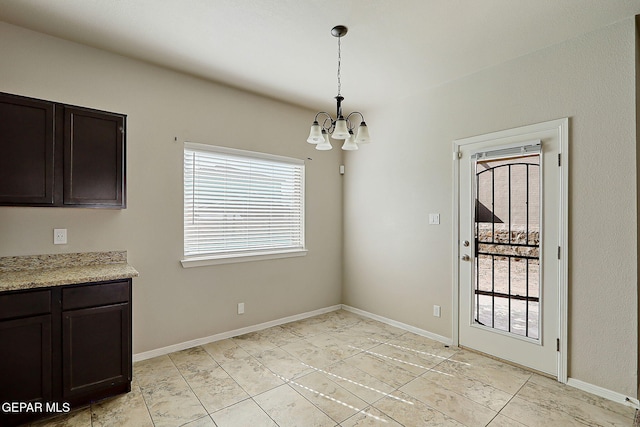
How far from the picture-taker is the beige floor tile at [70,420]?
216 centimetres

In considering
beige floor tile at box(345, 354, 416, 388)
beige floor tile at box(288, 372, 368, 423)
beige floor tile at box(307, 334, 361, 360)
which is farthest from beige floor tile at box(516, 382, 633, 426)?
beige floor tile at box(307, 334, 361, 360)

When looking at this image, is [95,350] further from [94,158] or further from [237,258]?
[237,258]

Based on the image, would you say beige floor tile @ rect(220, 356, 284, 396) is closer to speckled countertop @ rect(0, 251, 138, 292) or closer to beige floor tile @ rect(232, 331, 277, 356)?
beige floor tile @ rect(232, 331, 277, 356)

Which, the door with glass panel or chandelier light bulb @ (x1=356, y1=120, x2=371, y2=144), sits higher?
chandelier light bulb @ (x1=356, y1=120, x2=371, y2=144)

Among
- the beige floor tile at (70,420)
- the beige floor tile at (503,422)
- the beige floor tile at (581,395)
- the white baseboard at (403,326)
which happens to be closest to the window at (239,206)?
the white baseboard at (403,326)

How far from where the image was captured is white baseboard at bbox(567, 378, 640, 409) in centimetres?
237

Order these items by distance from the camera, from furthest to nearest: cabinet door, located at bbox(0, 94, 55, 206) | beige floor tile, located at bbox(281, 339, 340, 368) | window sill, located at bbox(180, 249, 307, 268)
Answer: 1. window sill, located at bbox(180, 249, 307, 268)
2. beige floor tile, located at bbox(281, 339, 340, 368)
3. cabinet door, located at bbox(0, 94, 55, 206)

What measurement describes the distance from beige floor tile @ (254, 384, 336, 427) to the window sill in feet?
5.03

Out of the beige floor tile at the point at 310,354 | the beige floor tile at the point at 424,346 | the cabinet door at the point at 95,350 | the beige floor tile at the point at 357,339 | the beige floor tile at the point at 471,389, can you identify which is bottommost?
the beige floor tile at the point at 357,339

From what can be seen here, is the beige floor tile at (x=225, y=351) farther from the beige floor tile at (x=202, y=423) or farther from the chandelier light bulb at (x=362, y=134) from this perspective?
the chandelier light bulb at (x=362, y=134)

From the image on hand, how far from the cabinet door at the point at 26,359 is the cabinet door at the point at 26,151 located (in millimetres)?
871

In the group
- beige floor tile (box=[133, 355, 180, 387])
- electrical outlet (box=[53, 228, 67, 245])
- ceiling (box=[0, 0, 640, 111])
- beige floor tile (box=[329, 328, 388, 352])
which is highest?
ceiling (box=[0, 0, 640, 111])

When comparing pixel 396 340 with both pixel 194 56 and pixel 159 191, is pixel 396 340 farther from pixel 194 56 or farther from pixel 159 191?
pixel 194 56

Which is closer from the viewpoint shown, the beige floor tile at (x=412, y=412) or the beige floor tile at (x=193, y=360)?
the beige floor tile at (x=412, y=412)
